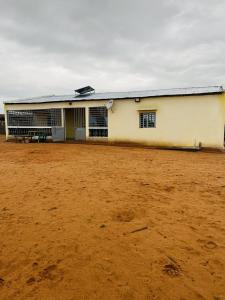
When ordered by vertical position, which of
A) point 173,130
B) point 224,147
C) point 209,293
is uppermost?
point 173,130

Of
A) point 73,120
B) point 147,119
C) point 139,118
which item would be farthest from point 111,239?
point 73,120

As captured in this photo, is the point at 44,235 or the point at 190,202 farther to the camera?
the point at 190,202

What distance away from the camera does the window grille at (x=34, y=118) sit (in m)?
15.5

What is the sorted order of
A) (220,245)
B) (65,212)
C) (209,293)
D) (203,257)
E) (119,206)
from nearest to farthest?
1. (209,293)
2. (203,257)
3. (220,245)
4. (65,212)
5. (119,206)

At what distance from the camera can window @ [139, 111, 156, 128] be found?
12570 mm

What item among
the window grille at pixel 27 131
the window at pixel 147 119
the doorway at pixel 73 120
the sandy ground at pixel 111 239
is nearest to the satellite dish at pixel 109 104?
the window at pixel 147 119

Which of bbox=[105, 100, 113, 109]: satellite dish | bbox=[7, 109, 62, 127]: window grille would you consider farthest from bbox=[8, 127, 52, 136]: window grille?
bbox=[105, 100, 113, 109]: satellite dish

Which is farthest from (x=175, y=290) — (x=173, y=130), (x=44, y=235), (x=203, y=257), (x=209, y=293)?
(x=173, y=130)

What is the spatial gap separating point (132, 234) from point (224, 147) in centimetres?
1007

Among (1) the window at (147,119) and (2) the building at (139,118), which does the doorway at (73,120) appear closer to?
(2) the building at (139,118)

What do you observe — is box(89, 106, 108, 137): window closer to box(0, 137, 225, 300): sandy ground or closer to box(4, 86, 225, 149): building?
box(4, 86, 225, 149): building

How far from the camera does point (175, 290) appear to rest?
199cm

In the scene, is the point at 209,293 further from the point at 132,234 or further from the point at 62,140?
the point at 62,140

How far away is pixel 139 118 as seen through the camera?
42.5 feet
